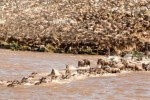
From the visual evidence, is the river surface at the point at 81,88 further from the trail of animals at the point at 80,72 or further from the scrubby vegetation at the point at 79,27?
the scrubby vegetation at the point at 79,27

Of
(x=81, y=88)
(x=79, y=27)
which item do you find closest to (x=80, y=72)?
(x=81, y=88)

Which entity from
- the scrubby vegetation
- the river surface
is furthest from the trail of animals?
the scrubby vegetation

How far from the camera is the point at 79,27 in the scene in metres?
35.4

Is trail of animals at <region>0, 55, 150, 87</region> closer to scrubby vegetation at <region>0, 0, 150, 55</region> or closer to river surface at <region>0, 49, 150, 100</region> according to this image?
river surface at <region>0, 49, 150, 100</region>

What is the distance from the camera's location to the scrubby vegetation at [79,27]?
110 feet

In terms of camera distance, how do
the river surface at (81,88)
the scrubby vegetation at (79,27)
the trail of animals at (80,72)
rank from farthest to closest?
1. the scrubby vegetation at (79,27)
2. the trail of animals at (80,72)
3. the river surface at (81,88)

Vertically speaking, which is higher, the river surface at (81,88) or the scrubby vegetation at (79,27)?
the scrubby vegetation at (79,27)

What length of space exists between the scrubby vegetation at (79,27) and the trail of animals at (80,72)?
24.6 feet

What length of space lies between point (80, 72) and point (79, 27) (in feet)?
49.2

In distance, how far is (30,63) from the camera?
25219 millimetres

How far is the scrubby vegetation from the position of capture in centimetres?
3353

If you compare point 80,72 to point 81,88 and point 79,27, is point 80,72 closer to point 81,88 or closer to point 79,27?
point 81,88

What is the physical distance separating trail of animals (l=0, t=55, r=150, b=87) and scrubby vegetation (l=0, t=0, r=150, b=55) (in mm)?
7507

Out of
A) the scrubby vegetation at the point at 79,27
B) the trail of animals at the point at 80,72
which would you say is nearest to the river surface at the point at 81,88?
the trail of animals at the point at 80,72
